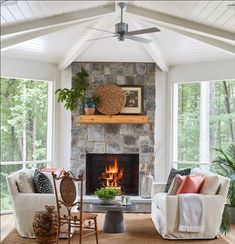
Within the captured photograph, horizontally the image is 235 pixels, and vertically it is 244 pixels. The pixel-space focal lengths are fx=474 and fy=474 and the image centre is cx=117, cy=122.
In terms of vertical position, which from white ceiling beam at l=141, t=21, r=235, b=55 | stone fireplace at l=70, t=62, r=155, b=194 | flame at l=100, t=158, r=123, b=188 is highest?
white ceiling beam at l=141, t=21, r=235, b=55

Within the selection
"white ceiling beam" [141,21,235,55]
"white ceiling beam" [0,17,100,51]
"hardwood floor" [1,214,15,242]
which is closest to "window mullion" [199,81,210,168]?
"white ceiling beam" [141,21,235,55]

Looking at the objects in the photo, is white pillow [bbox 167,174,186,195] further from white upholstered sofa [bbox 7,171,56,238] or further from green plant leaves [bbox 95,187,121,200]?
white upholstered sofa [bbox 7,171,56,238]

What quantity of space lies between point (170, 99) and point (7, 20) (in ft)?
13.5

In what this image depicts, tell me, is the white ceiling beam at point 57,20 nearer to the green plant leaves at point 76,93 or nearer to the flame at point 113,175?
the green plant leaves at point 76,93

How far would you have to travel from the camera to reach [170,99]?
9.30m

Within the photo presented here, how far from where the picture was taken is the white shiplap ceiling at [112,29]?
19.8ft

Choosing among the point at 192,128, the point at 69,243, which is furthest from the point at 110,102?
the point at 69,243

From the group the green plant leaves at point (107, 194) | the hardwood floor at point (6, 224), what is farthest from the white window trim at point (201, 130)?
the hardwood floor at point (6, 224)

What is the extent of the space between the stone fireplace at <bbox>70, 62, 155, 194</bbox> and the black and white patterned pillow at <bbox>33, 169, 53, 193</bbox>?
96.6 inches

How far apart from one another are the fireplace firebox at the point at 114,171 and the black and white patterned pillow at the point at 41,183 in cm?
257

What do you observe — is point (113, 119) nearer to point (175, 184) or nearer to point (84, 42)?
point (84, 42)

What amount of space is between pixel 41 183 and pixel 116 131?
281cm

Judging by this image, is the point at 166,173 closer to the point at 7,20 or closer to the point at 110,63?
the point at 110,63

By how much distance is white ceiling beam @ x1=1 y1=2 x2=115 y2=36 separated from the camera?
6454 mm
